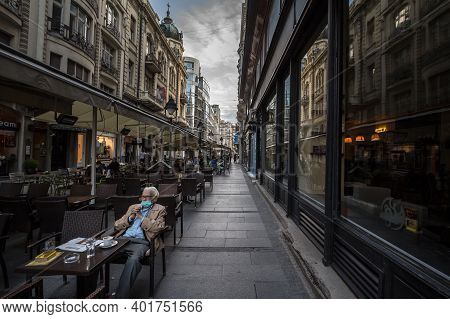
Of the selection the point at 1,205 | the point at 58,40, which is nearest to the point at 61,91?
the point at 1,205

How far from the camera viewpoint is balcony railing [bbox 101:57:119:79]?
80.7ft

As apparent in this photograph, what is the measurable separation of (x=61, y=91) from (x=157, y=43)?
1467 inches

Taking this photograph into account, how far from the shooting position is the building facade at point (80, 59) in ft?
51.1

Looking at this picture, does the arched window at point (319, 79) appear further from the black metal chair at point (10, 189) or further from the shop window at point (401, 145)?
the black metal chair at point (10, 189)

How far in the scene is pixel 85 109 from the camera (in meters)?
9.02

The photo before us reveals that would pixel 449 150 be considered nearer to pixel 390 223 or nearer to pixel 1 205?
pixel 390 223

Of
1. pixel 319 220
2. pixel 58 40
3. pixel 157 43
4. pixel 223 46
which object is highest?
pixel 157 43

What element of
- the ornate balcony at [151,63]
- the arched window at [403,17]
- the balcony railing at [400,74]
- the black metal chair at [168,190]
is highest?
the ornate balcony at [151,63]

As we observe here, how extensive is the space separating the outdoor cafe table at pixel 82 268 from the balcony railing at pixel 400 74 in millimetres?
3866

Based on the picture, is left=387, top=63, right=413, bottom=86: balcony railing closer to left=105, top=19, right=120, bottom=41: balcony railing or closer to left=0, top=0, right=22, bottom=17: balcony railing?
left=0, top=0, right=22, bottom=17: balcony railing

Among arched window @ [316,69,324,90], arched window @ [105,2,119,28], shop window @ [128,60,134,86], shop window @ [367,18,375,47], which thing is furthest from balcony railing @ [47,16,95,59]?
shop window @ [367,18,375,47]

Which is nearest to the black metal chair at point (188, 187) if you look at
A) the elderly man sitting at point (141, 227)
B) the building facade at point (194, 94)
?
the elderly man sitting at point (141, 227)

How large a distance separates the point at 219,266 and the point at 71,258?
237 centimetres

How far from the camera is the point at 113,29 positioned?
25750 mm
